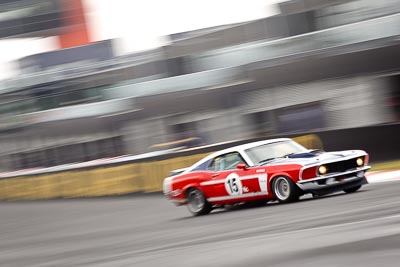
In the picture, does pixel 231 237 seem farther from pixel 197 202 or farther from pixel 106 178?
pixel 106 178

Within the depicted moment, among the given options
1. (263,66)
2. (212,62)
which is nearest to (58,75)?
(212,62)

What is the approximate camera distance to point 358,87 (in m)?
29.0

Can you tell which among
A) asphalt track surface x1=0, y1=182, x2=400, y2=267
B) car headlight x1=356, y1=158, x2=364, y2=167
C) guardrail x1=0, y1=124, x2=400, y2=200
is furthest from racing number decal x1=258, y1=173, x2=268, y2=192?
guardrail x1=0, y1=124, x2=400, y2=200

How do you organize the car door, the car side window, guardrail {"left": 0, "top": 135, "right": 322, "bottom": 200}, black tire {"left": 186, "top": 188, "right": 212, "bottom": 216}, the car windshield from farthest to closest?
guardrail {"left": 0, "top": 135, "right": 322, "bottom": 200}, black tire {"left": 186, "top": 188, "right": 212, "bottom": 216}, the car side window, the car windshield, the car door

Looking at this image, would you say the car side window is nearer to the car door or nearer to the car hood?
the car door

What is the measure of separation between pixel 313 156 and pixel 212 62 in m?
27.3

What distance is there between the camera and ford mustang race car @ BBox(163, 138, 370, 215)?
44.0ft

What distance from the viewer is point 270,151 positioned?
574 inches

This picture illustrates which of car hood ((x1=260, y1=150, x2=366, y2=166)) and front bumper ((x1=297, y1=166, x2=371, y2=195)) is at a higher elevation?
car hood ((x1=260, y1=150, x2=366, y2=166))

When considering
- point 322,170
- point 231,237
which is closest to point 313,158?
point 322,170

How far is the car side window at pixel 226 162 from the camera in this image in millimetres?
14703

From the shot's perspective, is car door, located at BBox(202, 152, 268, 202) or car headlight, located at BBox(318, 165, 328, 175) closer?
car headlight, located at BBox(318, 165, 328, 175)

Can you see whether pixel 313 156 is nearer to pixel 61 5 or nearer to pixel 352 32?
pixel 352 32

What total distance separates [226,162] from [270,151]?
30.6 inches
